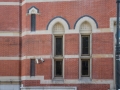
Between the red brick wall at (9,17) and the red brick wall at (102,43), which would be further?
the red brick wall at (9,17)

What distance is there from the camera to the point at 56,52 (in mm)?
16141

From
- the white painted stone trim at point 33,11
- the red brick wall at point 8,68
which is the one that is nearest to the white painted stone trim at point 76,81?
the red brick wall at point 8,68

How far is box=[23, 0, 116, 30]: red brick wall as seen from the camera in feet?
51.0

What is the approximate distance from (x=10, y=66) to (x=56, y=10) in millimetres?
3379

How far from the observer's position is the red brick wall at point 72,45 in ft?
51.6

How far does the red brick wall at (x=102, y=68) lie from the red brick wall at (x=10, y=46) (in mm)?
3757

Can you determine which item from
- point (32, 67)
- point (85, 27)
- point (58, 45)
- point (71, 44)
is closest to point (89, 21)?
point (85, 27)

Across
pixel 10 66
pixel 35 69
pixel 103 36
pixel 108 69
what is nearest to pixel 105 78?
pixel 108 69

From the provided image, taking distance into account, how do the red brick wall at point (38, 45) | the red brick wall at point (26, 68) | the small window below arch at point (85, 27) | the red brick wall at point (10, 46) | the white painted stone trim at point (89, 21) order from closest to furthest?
1. the white painted stone trim at point (89, 21)
2. the small window below arch at point (85, 27)
3. the red brick wall at point (38, 45)
4. the red brick wall at point (26, 68)
5. the red brick wall at point (10, 46)

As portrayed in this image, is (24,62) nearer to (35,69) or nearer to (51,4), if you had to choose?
(35,69)

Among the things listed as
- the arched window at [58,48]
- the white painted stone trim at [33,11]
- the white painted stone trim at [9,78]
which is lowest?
the white painted stone trim at [9,78]

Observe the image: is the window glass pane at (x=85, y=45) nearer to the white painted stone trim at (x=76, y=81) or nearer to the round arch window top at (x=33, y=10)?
the white painted stone trim at (x=76, y=81)

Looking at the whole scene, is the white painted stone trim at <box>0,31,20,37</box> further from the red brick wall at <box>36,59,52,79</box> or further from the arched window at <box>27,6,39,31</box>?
the red brick wall at <box>36,59,52,79</box>

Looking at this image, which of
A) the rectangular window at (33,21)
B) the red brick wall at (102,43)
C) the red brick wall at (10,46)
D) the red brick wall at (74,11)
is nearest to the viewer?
the red brick wall at (102,43)
